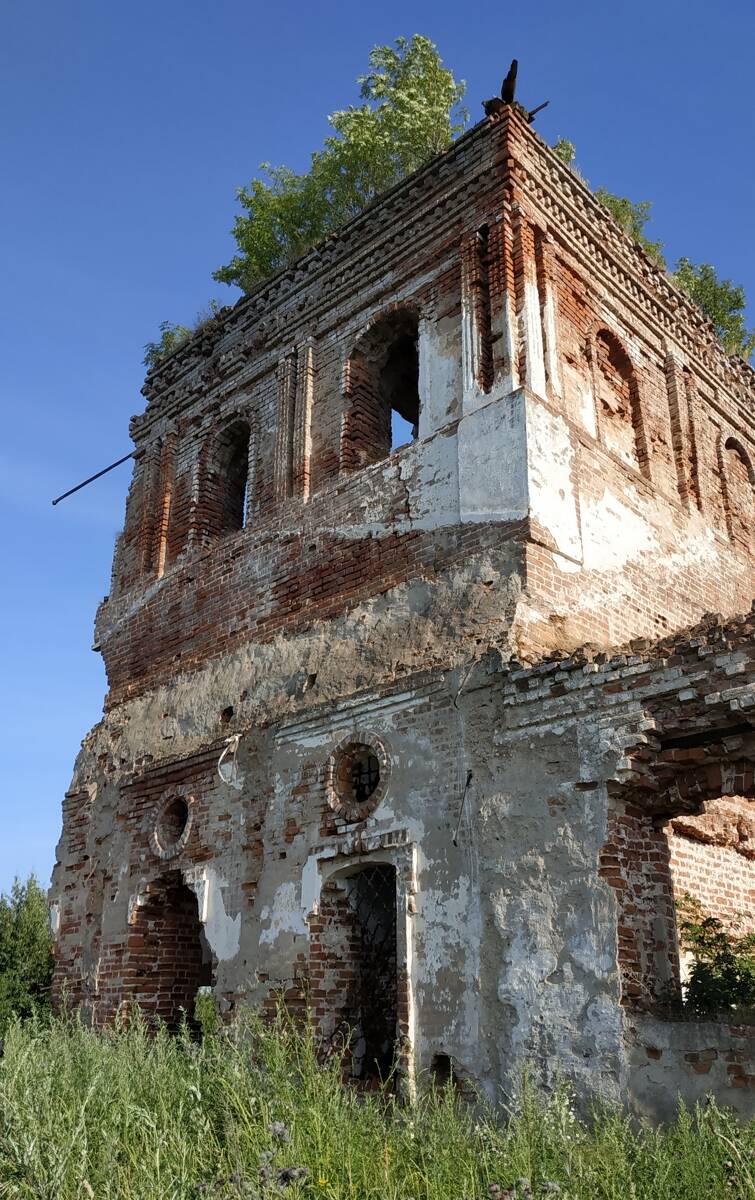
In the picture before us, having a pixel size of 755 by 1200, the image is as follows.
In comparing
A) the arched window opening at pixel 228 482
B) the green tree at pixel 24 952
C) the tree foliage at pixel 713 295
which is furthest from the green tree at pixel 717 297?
the green tree at pixel 24 952

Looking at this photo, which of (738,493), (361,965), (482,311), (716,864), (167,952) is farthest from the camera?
(738,493)

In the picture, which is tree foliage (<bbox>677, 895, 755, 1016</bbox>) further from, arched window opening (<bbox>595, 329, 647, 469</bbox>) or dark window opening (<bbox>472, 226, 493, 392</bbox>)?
dark window opening (<bbox>472, 226, 493, 392</bbox>)

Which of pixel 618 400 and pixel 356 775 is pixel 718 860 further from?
pixel 618 400

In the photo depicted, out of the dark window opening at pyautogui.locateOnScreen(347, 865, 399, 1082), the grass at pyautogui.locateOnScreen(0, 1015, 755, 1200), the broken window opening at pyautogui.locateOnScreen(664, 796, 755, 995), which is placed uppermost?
the broken window opening at pyautogui.locateOnScreen(664, 796, 755, 995)

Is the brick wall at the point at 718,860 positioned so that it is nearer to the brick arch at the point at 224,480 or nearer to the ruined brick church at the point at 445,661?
the ruined brick church at the point at 445,661

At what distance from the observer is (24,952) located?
13000mm

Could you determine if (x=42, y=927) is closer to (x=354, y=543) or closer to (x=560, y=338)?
(x=354, y=543)

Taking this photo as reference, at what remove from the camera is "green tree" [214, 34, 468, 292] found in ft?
50.7

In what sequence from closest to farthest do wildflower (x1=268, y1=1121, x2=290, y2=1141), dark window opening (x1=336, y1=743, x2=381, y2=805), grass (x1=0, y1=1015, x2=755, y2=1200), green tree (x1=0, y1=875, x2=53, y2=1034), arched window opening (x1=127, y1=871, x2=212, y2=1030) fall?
1. grass (x1=0, y1=1015, x2=755, y2=1200)
2. wildflower (x1=268, y1=1121, x2=290, y2=1141)
3. dark window opening (x1=336, y1=743, x2=381, y2=805)
4. arched window opening (x1=127, y1=871, x2=212, y2=1030)
5. green tree (x1=0, y1=875, x2=53, y2=1034)

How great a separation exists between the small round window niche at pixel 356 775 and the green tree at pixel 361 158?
9.34 meters

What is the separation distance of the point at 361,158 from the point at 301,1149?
14485 millimetres

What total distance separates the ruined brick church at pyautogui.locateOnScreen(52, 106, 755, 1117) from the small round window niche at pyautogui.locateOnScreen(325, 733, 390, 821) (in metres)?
0.03

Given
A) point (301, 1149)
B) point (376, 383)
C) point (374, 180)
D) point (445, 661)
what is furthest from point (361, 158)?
point (301, 1149)

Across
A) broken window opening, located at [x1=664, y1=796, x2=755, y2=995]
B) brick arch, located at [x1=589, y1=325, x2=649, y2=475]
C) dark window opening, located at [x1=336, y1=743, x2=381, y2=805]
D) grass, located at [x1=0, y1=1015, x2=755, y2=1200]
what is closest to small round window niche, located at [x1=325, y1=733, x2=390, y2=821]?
dark window opening, located at [x1=336, y1=743, x2=381, y2=805]
